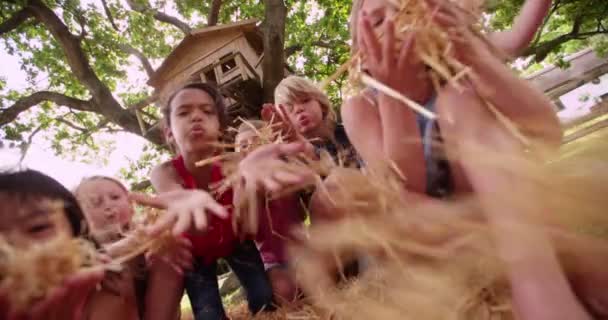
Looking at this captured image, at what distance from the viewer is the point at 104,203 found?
2.07 metres

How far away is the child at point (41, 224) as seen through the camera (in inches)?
31.5

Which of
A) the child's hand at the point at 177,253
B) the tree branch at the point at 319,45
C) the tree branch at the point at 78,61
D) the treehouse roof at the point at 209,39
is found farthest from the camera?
the tree branch at the point at 319,45

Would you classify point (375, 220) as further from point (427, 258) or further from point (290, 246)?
point (290, 246)

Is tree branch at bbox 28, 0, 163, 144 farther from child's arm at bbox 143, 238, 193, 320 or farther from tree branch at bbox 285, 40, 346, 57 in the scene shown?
child's arm at bbox 143, 238, 193, 320

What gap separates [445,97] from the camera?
107 cm

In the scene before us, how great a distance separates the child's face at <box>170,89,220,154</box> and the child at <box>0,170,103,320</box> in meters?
0.89

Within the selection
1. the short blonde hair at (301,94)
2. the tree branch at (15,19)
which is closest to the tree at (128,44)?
the tree branch at (15,19)

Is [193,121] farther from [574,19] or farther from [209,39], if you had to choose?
[574,19]

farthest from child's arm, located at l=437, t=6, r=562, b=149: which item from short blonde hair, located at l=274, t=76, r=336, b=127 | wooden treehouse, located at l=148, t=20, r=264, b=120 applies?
wooden treehouse, located at l=148, t=20, r=264, b=120

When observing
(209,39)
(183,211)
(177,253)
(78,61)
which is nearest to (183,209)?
(183,211)

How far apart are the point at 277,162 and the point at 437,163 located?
A: 1.79ft

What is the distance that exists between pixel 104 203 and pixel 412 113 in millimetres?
1732

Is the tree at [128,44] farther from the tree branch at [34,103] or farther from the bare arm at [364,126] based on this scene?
the bare arm at [364,126]

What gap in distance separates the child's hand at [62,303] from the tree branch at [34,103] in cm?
613
